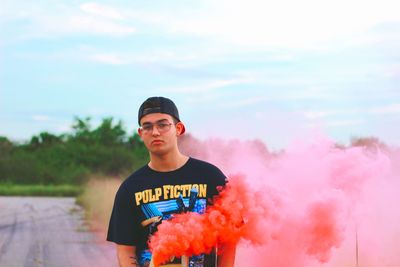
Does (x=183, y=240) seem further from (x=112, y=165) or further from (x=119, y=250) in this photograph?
(x=112, y=165)

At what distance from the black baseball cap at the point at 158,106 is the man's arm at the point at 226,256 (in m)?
0.86

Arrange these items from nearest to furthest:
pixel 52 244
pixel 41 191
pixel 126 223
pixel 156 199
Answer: pixel 156 199 < pixel 126 223 < pixel 52 244 < pixel 41 191

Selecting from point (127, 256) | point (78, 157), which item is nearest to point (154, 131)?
point (127, 256)

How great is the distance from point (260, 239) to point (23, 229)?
20508mm

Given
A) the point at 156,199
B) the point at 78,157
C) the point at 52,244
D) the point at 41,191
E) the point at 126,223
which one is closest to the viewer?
the point at 156,199

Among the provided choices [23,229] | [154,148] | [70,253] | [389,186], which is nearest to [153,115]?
[154,148]

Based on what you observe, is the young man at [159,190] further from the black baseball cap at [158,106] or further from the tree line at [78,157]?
the tree line at [78,157]

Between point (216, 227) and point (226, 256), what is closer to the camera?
point (216, 227)

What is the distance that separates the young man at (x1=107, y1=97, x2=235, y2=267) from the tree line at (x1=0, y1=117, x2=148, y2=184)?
65.5 meters

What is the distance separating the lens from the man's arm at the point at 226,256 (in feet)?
15.9

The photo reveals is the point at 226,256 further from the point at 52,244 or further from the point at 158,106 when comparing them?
the point at 52,244

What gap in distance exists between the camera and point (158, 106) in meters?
A: 4.82

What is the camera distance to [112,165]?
72.6 m

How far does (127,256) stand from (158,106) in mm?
940
